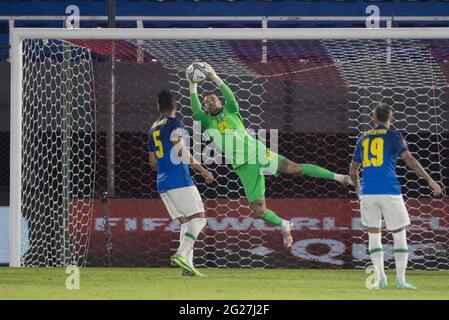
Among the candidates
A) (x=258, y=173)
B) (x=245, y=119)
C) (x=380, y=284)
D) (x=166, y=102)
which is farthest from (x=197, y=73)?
(x=380, y=284)

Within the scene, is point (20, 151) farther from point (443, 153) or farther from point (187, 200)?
point (443, 153)

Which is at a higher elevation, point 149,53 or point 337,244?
point 149,53

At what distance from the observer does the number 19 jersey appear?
8.40 m

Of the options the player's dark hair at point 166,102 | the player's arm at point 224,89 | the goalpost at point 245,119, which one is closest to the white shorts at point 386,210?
the player's arm at point 224,89

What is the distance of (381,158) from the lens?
8.45 m

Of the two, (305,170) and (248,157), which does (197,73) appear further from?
(305,170)

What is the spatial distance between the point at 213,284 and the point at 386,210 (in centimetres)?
142

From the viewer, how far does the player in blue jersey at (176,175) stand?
943 centimetres

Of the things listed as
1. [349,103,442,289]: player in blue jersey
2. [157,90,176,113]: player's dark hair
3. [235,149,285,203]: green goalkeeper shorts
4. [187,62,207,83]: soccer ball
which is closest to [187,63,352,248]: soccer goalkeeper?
[235,149,285,203]: green goalkeeper shorts

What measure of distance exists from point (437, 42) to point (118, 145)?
387 cm

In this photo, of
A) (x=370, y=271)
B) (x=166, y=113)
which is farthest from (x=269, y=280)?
(x=166, y=113)

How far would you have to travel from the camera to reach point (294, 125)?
1101 centimetres

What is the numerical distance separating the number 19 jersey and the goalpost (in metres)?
2.32

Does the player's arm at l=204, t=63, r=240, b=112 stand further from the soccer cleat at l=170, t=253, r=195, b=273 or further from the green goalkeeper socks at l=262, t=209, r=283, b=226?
the soccer cleat at l=170, t=253, r=195, b=273
